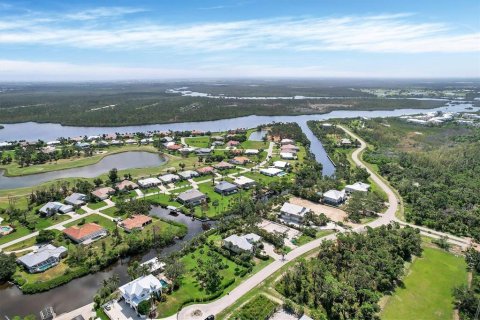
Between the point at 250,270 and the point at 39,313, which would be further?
the point at 250,270

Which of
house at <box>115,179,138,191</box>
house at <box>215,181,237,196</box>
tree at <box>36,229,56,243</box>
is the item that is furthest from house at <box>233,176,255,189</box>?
tree at <box>36,229,56,243</box>

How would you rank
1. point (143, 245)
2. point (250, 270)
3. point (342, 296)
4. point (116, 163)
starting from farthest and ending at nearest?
1. point (116, 163)
2. point (143, 245)
3. point (250, 270)
4. point (342, 296)

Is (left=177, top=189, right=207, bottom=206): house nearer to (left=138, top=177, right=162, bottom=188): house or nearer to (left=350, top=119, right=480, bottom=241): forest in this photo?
(left=138, top=177, right=162, bottom=188): house

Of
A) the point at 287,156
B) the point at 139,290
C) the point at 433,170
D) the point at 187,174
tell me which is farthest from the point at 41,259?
the point at 433,170

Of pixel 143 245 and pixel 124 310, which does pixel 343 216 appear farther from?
pixel 124 310

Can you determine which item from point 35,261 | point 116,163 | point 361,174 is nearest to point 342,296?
point 35,261

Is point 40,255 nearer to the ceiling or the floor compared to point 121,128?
nearer to the floor

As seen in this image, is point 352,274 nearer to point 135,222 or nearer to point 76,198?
point 135,222
